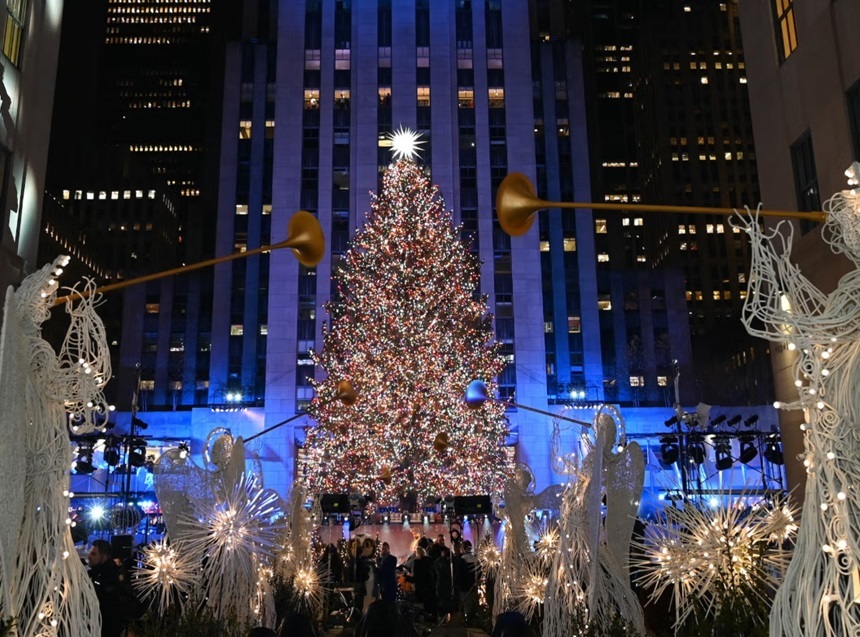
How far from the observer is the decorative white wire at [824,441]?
396 centimetres

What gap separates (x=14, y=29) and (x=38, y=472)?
43.6ft

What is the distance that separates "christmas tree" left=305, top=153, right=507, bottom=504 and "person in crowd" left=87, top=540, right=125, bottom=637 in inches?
626

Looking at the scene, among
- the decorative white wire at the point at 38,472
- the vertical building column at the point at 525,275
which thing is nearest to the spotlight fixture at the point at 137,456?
the vertical building column at the point at 525,275

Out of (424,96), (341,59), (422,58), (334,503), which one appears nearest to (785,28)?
(334,503)

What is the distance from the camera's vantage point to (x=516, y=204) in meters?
5.75

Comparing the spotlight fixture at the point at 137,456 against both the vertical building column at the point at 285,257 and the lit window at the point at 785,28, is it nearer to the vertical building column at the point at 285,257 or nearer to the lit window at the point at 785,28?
the vertical building column at the point at 285,257

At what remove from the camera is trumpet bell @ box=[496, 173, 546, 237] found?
5.72 metres

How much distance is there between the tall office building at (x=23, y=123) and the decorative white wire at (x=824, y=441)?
13.6 meters

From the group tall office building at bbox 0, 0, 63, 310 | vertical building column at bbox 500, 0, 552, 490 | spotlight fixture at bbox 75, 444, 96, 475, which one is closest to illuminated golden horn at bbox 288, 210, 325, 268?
tall office building at bbox 0, 0, 63, 310

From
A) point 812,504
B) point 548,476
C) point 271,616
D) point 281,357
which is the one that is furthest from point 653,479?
point 812,504

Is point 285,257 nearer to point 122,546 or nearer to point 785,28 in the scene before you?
point 122,546

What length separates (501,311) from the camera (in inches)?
1601

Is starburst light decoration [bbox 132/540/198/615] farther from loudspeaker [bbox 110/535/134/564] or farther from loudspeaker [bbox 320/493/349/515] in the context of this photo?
loudspeaker [bbox 320/493/349/515]

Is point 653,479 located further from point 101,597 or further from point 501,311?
point 101,597
